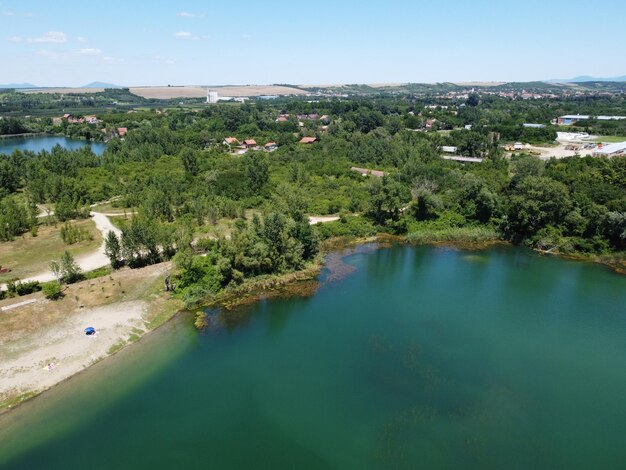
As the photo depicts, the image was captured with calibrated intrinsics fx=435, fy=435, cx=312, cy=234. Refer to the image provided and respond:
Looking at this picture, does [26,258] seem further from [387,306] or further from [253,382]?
[387,306]

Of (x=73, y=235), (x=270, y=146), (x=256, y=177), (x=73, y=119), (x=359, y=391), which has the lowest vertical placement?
(x=359, y=391)

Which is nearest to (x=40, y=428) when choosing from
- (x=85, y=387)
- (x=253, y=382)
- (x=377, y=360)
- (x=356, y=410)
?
(x=85, y=387)

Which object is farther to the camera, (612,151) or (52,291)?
(612,151)

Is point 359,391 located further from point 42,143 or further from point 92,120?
point 92,120

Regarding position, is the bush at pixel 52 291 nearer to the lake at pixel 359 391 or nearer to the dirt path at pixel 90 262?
the dirt path at pixel 90 262

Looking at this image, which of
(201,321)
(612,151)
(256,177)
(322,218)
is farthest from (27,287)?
(612,151)

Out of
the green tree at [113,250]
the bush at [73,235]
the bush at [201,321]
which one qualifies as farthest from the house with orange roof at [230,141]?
the bush at [201,321]
